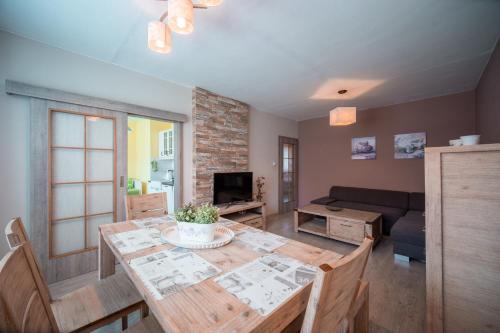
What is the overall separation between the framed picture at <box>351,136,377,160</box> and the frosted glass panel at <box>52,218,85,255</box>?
198 inches

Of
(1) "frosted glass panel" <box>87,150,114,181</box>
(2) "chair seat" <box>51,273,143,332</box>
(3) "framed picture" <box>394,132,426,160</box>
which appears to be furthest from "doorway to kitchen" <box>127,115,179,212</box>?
(3) "framed picture" <box>394,132,426,160</box>

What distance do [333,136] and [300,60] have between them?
2.94 metres

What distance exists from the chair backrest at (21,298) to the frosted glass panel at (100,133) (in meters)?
1.95

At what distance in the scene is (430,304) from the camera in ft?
3.58

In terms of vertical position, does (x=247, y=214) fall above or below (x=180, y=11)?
below

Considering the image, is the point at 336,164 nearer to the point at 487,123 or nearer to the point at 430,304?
the point at 487,123

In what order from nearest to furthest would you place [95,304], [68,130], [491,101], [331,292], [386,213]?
[331,292] < [95,304] < [68,130] < [491,101] < [386,213]

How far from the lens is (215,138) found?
11.5ft

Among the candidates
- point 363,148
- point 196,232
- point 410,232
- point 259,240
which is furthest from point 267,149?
point 196,232

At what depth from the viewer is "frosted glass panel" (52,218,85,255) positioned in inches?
82.9

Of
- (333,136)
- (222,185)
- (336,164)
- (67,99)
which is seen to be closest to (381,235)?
(336,164)

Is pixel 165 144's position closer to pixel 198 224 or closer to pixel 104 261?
pixel 104 261

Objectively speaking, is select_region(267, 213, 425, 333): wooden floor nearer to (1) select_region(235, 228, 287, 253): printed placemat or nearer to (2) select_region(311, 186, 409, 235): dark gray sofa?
(2) select_region(311, 186, 409, 235): dark gray sofa

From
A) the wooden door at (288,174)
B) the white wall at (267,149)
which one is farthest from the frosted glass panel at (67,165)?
the wooden door at (288,174)
